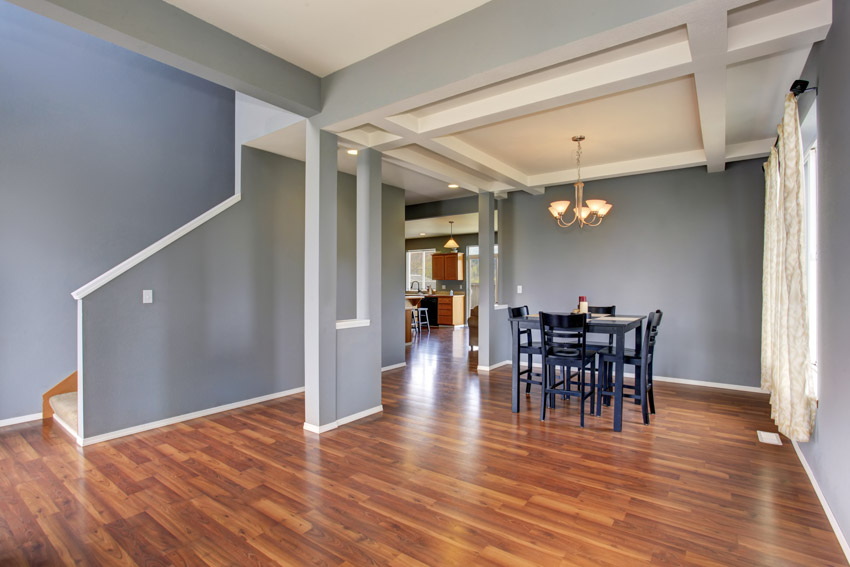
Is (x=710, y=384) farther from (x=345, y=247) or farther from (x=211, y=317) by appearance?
(x=211, y=317)

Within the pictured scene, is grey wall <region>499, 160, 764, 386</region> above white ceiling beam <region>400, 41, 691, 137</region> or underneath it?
underneath

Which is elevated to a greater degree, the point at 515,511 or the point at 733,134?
the point at 733,134

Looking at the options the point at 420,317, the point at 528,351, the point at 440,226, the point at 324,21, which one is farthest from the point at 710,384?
the point at 420,317

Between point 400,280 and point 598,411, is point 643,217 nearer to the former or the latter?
point 598,411

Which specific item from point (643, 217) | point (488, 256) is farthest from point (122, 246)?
point (643, 217)

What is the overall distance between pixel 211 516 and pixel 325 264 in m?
1.95

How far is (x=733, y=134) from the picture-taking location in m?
4.23

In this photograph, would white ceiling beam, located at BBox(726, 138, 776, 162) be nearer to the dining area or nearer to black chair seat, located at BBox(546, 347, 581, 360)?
the dining area

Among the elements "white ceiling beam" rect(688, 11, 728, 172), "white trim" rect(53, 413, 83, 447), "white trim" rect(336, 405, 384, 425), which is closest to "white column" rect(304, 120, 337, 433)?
"white trim" rect(336, 405, 384, 425)

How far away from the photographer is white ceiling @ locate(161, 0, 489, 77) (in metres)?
2.45

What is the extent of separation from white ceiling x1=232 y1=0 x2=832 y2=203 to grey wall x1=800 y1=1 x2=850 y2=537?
0.89ft

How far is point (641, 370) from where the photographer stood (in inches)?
149

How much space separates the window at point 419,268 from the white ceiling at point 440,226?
1189 millimetres

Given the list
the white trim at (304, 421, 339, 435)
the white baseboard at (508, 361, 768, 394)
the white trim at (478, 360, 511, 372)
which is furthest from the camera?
the white trim at (478, 360, 511, 372)
